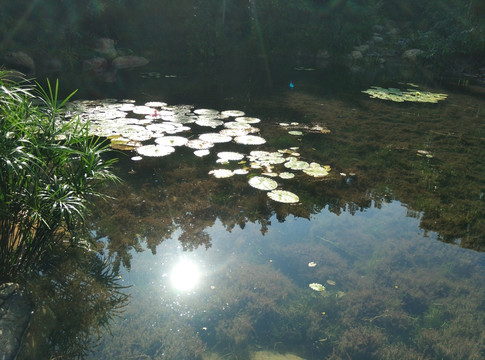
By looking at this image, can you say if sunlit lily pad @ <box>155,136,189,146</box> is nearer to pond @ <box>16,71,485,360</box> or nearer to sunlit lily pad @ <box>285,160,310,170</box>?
pond @ <box>16,71,485,360</box>

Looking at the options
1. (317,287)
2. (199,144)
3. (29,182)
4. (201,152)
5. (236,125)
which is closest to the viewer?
(29,182)

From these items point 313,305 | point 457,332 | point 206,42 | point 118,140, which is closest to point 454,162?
point 457,332

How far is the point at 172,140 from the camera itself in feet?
17.8

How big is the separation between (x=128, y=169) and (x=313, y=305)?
3.15m

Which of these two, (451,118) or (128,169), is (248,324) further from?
(451,118)

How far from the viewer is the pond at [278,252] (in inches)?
91.0

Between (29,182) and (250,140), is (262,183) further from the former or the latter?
(29,182)

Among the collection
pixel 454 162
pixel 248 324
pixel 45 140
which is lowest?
pixel 248 324

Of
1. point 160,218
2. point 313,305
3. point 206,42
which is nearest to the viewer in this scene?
point 313,305

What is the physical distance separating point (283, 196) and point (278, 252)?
0.93 m

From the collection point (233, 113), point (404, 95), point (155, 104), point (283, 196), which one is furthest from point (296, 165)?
point (404, 95)

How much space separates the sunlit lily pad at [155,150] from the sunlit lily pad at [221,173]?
34.0 inches

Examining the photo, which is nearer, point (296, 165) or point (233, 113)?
point (296, 165)

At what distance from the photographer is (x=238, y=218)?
3705mm
